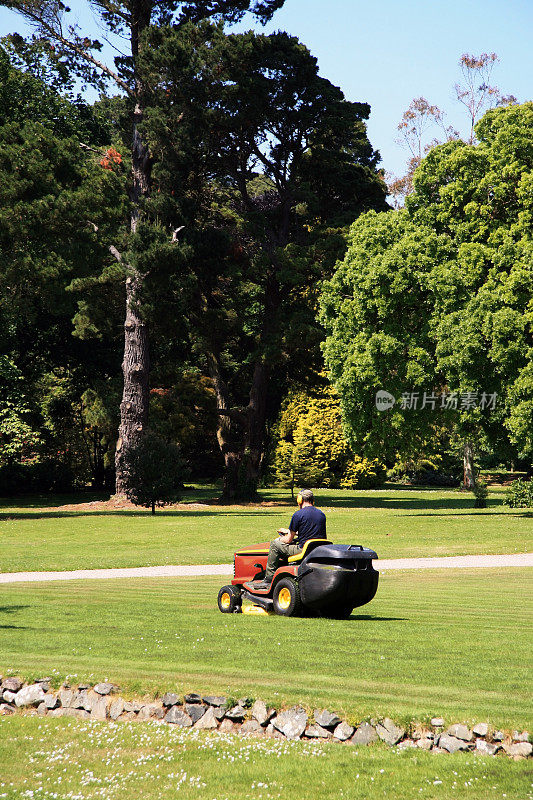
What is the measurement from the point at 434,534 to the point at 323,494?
23.1 m

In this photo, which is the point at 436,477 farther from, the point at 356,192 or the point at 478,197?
the point at 478,197

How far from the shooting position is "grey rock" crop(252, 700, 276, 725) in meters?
7.27

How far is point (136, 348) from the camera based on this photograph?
131ft

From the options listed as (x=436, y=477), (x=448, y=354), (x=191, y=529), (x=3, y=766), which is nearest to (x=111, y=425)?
(x=191, y=529)

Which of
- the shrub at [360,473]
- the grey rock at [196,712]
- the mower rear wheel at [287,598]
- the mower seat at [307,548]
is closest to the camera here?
the grey rock at [196,712]

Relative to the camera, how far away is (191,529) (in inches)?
1147

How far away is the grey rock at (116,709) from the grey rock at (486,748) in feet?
10.8

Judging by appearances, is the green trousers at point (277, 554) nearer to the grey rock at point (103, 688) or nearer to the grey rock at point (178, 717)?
the grey rock at point (103, 688)

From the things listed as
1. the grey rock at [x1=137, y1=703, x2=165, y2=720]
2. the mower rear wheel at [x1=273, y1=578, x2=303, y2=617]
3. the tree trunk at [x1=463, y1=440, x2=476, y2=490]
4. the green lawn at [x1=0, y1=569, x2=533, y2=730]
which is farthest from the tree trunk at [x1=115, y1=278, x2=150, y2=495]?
the grey rock at [x1=137, y1=703, x2=165, y2=720]

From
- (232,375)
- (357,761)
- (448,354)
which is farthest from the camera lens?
(232,375)

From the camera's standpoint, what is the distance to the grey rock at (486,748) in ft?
21.1

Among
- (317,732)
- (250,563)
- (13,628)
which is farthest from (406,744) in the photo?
(13,628)

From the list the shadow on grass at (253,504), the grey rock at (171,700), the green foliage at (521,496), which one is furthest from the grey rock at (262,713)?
the green foliage at (521,496)

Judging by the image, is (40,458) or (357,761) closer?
(357,761)
